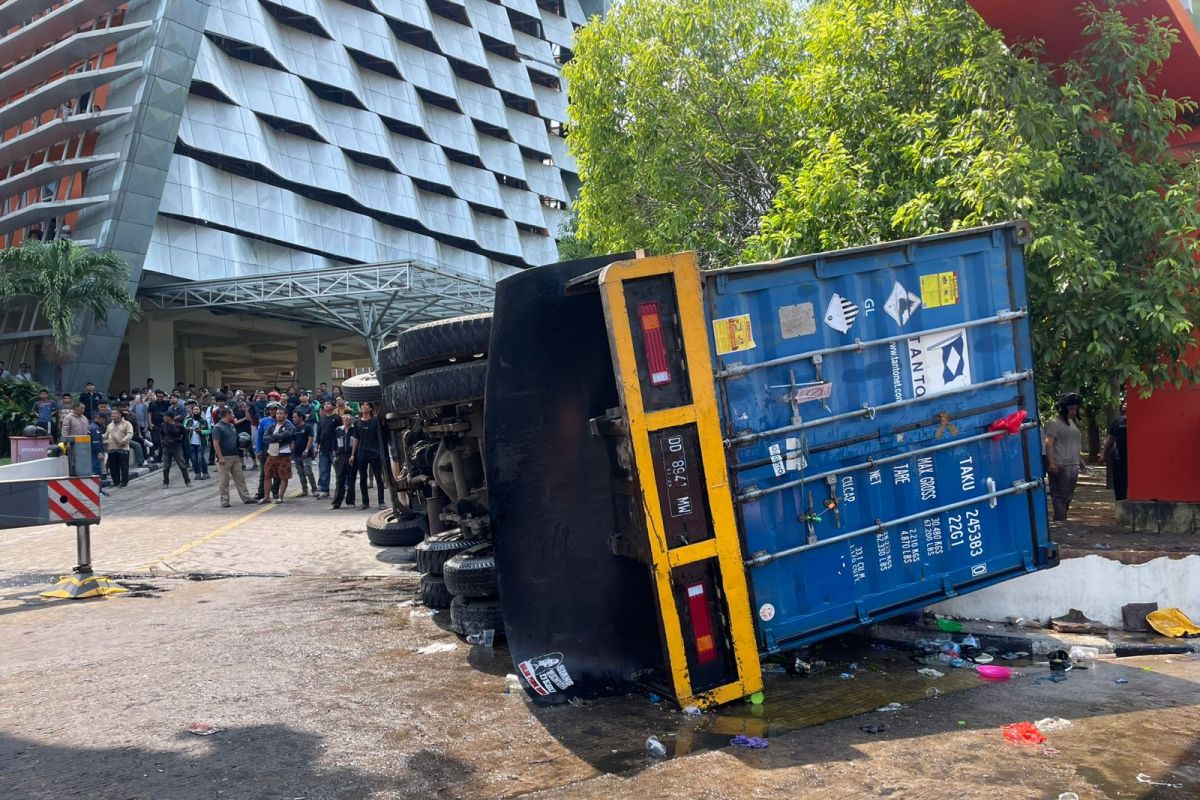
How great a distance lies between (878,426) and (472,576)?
9.05 feet

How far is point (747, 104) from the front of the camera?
13.9 metres

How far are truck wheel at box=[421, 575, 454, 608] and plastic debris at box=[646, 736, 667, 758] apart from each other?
3098 mm

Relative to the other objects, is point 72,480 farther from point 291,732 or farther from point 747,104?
point 747,104

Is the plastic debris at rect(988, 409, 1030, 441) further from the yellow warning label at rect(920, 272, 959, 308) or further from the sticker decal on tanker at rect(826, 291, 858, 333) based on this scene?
the sticker decal on tanker at rect(826, 291, 858, 333)

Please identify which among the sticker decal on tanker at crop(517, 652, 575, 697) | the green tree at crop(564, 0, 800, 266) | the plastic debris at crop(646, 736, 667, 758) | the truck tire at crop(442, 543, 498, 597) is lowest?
the plastic debris at crop(646, 736, 667, 758)

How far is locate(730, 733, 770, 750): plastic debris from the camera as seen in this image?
417 cm

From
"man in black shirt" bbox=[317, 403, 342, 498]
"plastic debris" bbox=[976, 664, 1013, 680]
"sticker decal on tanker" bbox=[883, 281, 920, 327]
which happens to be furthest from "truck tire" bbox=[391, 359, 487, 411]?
"man in black shirt" bbox=[317, 403, 342, 498]

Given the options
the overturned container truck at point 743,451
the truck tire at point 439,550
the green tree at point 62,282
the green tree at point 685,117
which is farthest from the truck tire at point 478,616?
the green tree at point 62,282

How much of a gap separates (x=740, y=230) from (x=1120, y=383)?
23.9 feet

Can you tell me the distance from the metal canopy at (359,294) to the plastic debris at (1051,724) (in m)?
24.7

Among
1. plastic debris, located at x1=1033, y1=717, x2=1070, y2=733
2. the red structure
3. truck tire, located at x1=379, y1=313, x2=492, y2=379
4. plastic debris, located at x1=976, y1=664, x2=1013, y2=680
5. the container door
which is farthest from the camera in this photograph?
the red structure

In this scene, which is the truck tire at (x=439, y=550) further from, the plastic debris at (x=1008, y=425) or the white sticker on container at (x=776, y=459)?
the plastic debris at (x=1008, y=425)

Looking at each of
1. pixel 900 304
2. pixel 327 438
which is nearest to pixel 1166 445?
pixel 900 304

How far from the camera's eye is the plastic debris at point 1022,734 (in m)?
4.18
